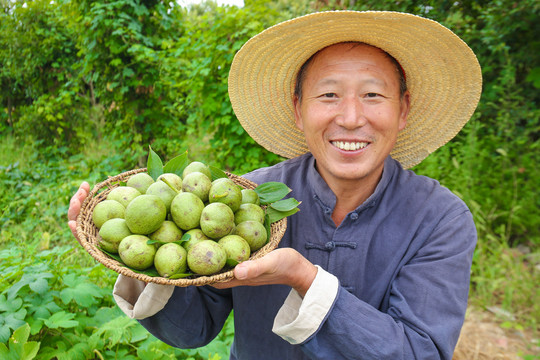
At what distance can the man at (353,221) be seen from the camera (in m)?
1.38

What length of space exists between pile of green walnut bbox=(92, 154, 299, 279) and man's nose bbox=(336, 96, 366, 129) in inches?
16.3

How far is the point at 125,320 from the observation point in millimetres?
2102

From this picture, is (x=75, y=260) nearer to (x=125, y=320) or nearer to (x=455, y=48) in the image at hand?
(x=125, y=320)

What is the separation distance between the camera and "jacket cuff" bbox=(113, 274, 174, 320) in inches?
61.5

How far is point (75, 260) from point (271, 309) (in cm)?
252

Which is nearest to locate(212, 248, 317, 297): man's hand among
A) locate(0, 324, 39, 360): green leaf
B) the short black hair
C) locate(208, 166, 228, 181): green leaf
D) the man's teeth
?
the man's teeth

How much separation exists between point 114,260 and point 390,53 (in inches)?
58.4

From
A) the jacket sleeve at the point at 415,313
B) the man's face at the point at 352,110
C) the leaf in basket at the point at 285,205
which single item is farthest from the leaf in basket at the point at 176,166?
the jacket sleeve at the point at 415,313

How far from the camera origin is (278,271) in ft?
4.26

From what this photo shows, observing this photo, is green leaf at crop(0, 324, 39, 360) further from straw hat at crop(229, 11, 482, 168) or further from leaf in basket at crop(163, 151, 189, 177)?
straw hat at crop(229, 11, 482, 168)

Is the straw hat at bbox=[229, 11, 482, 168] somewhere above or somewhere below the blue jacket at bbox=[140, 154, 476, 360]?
above

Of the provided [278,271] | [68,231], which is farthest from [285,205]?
[68,231]

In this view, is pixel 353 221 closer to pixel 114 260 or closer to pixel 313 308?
pixel 313 308

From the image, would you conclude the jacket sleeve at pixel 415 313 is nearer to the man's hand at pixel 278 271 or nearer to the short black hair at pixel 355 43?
the man's hand at pixel 278 271
